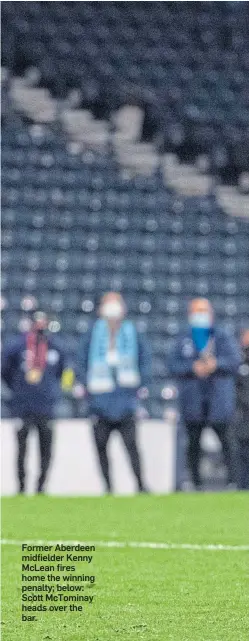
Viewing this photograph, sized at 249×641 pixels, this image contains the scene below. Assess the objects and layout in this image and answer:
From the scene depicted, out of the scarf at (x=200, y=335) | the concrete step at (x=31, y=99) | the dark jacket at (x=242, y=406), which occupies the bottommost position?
the dark jacket at (x=242, y=406)

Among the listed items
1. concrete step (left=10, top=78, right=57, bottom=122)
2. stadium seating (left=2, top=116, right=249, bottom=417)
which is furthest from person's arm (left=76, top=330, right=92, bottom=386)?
concrete step (left=10, top=78, right=57, bottom=122)

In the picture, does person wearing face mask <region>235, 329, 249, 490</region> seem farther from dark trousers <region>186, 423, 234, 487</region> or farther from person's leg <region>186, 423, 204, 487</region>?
person's leg <region>186, 423, 204, 487</region>

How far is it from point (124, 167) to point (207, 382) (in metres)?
7.11

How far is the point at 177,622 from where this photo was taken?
129 inches

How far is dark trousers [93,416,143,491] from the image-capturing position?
8.50 metres

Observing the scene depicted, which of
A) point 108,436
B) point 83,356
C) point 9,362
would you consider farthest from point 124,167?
point 108,436

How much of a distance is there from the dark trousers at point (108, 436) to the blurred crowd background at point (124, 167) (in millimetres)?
4689

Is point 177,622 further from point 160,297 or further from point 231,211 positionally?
point 231,211

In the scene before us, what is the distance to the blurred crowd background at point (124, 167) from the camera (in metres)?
14.2

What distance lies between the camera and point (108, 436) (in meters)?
8.57

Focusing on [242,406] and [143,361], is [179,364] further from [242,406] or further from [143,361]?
[242,406]

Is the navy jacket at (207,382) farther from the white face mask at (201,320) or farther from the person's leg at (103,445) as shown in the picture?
the person's leg at (103,445)

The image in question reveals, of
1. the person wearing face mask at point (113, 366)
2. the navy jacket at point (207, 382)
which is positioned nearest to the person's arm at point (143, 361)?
the person wearing face mask at point (113, 366)

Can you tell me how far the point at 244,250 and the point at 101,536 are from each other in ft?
33.4
